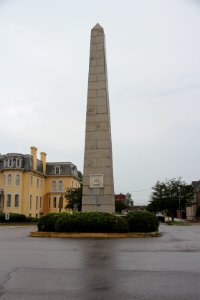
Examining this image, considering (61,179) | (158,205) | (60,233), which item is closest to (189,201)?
(158,205)

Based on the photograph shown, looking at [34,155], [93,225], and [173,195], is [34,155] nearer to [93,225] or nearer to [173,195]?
[173,195]

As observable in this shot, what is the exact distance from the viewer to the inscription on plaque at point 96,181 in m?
22.1

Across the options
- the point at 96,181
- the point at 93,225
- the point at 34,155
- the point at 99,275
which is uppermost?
the point at 34,155

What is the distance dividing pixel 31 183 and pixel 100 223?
49.6 metres

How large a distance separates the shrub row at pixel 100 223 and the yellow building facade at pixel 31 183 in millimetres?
43718

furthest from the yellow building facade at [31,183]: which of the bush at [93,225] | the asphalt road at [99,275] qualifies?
the asphalt road at [99,275]

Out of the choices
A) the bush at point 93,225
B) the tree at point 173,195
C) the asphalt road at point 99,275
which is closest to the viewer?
the asphalt road at point 99,275

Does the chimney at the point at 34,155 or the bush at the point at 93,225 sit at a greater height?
the chimney at the point at 34,155

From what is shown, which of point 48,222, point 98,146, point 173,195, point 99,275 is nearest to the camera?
point 99,275

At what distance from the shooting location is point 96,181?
72.9 feet

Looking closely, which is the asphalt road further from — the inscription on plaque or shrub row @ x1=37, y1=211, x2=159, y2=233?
the inscription on plaque

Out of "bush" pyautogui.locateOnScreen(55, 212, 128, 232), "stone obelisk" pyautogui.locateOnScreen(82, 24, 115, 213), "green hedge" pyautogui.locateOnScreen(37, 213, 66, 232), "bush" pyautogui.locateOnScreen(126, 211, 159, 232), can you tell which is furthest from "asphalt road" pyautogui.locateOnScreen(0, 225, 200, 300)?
"stone obelisk" pyautogui.locateOnScreen(82, 24, 115, 213)

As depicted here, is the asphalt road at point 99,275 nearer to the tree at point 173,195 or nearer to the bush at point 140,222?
the bush at point 140,222

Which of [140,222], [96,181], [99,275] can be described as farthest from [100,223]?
[99,275]
